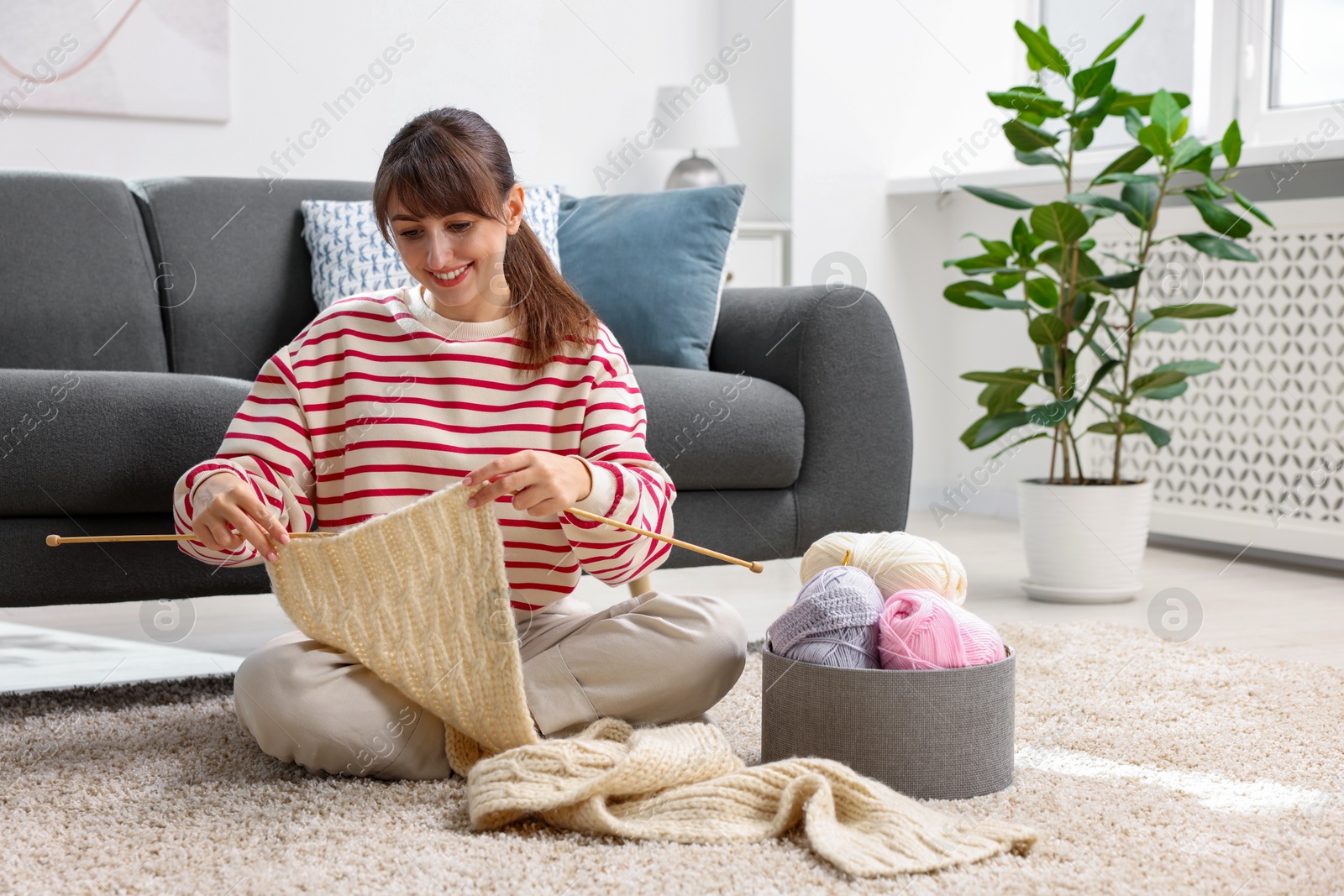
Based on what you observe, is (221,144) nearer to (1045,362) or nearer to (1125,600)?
(1045,362)

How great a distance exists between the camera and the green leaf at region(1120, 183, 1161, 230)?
2.07 metres

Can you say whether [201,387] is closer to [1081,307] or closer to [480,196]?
[480,196]

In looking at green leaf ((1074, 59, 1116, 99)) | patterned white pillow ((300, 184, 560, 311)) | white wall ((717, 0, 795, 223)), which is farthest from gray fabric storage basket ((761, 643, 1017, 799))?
white wall ((717, 0, 795, 223))

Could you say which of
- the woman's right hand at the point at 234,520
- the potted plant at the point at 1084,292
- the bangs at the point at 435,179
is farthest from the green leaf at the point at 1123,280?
the woman's right hand at the point at 234,520

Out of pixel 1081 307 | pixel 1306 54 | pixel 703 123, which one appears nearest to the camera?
pixel 1081 307

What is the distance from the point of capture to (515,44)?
109 inches

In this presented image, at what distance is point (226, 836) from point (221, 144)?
1.87 metres

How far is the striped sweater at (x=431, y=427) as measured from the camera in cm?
113

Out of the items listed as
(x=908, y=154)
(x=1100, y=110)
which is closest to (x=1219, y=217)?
(x=1100, y=110)

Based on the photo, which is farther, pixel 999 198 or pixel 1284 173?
pixel 1284 173

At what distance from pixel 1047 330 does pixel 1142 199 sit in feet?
0.85

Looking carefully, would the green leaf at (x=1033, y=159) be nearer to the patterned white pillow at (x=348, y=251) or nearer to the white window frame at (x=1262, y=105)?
the white window frame at (x=1262, y=105)

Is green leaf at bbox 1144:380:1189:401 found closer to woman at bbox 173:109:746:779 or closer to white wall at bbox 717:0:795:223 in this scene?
white wall at bbox 717:0:795:223

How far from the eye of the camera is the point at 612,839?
3.06 feet
